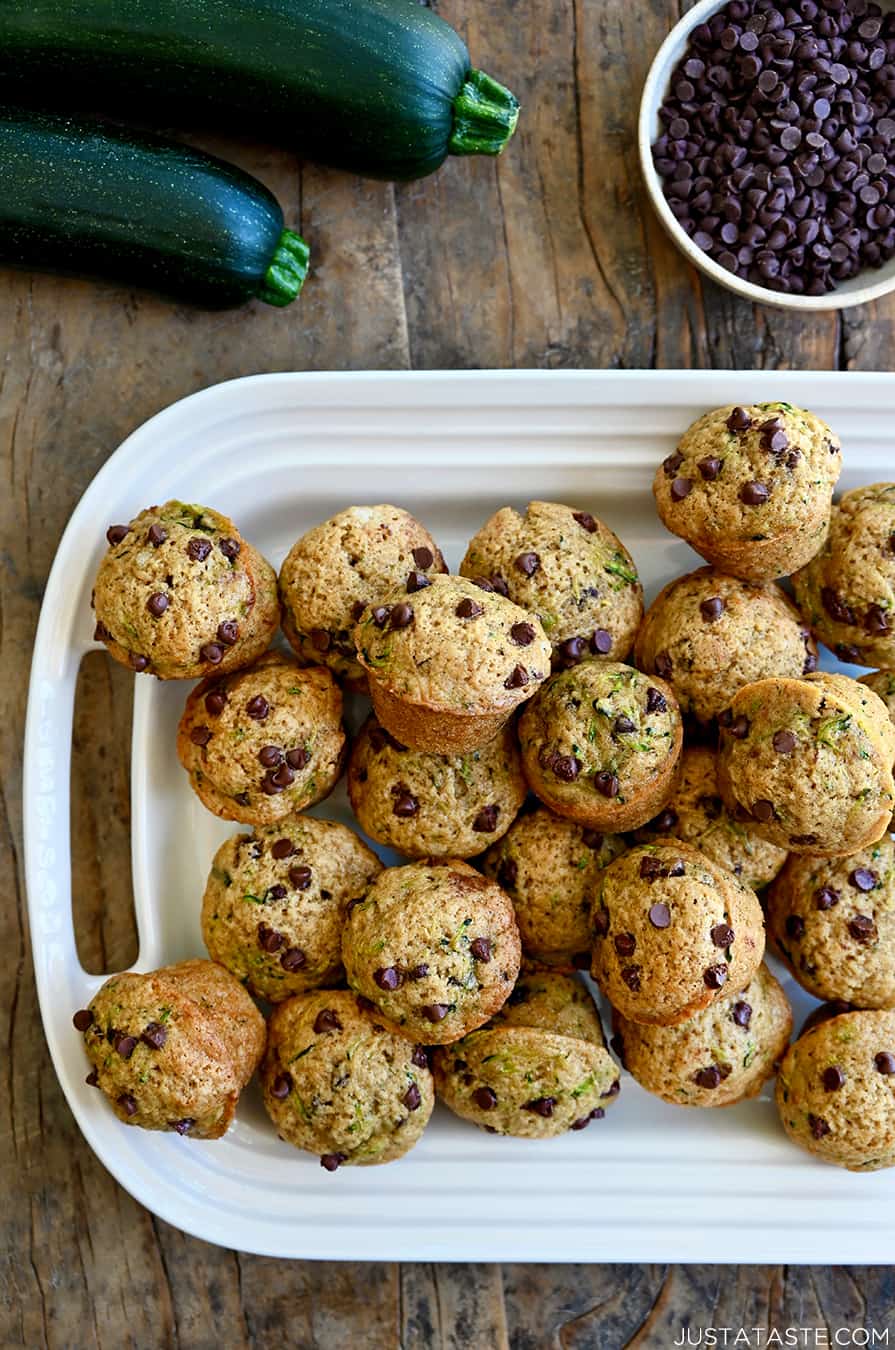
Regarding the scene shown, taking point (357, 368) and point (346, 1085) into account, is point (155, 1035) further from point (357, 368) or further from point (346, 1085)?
point (357, 368)

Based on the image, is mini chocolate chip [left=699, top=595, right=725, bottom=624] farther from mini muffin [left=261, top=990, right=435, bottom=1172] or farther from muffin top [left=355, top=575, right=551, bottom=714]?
mini muffin [left=261, top=990, right=435, bottom=1172]

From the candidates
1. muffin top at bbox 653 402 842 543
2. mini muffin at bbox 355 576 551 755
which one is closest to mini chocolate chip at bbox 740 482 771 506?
muffin top at bbox 653 402 842 543

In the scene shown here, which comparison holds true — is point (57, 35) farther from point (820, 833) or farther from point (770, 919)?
point (770, 919)

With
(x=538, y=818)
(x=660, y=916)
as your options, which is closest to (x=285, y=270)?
(x=538, y=818)

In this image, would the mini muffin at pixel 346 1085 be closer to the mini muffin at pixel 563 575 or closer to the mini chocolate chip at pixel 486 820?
the mini chocolate chip at pixel 486 820

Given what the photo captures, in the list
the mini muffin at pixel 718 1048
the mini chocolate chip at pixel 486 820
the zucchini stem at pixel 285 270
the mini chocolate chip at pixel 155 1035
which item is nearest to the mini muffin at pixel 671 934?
the mini muffin at pixel 718 1048

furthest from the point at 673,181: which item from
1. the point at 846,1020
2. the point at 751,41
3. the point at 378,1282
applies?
the point at 378,1282
